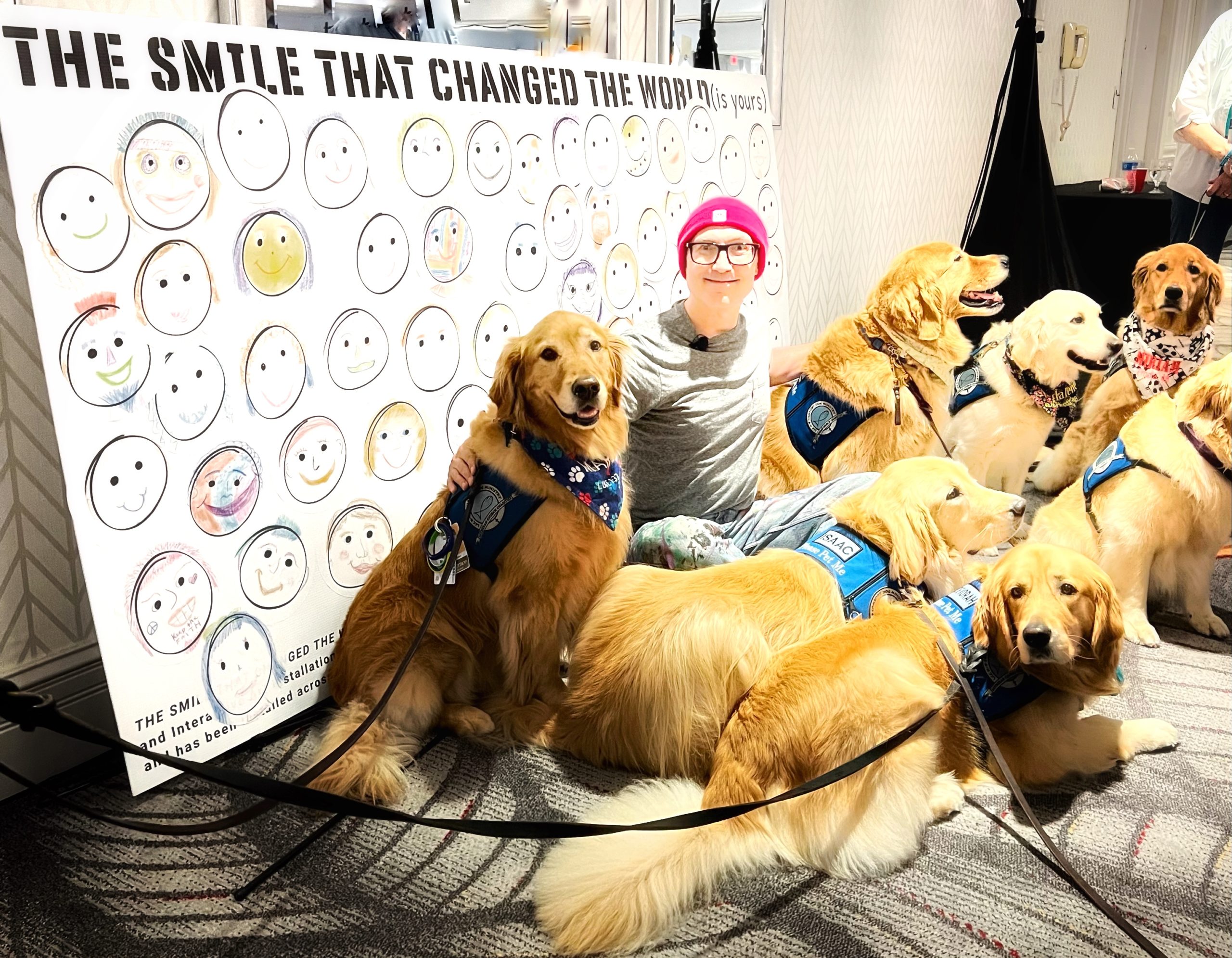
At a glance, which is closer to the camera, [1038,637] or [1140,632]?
[1038,637]

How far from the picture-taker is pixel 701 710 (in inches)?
68.3

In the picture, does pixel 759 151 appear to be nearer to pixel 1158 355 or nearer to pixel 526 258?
pixel 526 258

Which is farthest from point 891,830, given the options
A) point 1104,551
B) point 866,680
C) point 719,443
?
point 1104,551

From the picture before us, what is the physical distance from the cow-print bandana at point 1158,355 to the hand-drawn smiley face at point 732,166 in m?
1.28

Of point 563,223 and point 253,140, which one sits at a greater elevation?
point 253,140

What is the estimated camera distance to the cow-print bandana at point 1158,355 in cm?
243

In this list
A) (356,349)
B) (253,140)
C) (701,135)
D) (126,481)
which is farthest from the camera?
(701,135)

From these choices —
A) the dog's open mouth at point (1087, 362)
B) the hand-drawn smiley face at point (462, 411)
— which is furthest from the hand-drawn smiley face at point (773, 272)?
the hand-drawn smiley face at point (462, 411)

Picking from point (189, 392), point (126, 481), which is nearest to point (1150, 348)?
point (189, 392)

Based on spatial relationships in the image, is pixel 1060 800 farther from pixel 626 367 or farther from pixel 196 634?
pixel 196 634

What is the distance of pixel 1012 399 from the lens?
3.02 m

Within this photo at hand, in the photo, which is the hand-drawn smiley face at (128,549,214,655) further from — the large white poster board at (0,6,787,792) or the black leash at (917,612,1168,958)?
the black leash at (917,612,1168,958)

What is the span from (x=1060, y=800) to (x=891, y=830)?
43 centimetres

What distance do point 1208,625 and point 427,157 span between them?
2.41 metres
